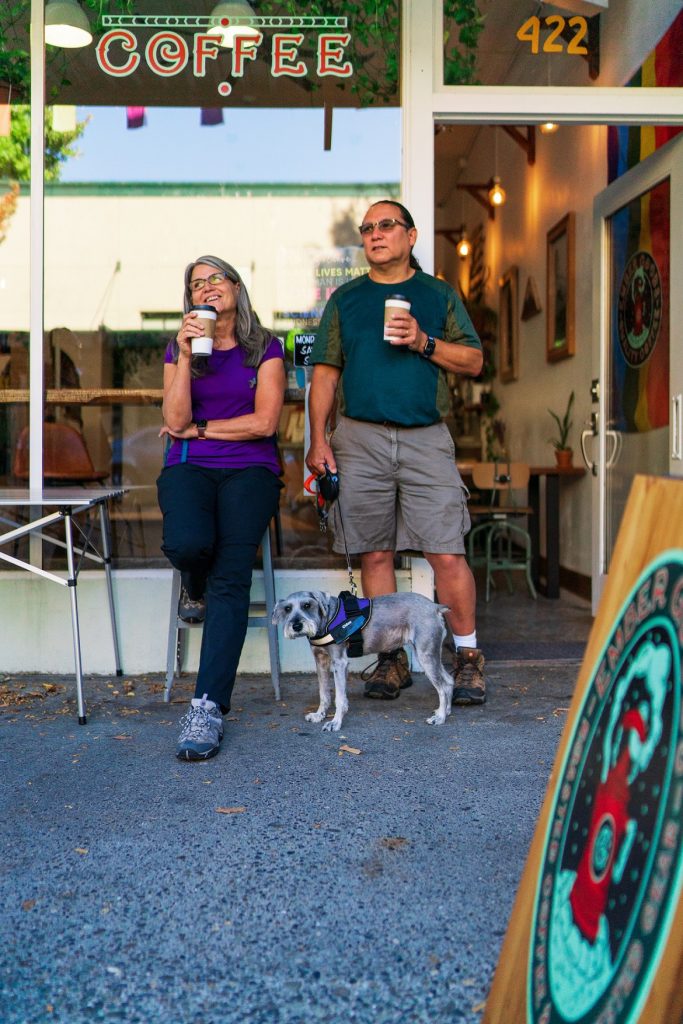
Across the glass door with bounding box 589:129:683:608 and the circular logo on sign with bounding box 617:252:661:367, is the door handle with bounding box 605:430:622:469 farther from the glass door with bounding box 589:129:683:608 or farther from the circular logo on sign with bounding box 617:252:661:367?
the circular logo on sign with bounding box 617:252:661:367

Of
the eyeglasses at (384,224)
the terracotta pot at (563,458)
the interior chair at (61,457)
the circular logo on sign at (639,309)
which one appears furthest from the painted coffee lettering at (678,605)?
the terracotta pot at (563,458)

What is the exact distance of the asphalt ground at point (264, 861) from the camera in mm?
1826

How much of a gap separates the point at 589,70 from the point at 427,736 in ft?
9.53

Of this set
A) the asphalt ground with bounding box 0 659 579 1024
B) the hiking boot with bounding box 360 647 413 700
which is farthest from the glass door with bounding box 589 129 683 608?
the asphalt ground with bounding box 0 659 579 1024

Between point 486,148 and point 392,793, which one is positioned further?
point 486,148

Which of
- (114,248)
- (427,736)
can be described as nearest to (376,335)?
(427,736)

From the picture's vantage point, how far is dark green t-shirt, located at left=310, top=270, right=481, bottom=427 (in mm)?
3879

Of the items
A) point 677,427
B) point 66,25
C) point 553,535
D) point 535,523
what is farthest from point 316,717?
point 535,523

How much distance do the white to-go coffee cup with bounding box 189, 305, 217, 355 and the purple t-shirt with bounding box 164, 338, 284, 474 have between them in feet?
1.29

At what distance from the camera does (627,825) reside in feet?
4.03

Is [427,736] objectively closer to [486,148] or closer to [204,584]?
[204,584]

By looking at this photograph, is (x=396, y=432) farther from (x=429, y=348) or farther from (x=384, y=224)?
(x=384, y=224)

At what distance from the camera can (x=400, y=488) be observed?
3.97m

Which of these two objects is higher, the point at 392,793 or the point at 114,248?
the point at 114,248
